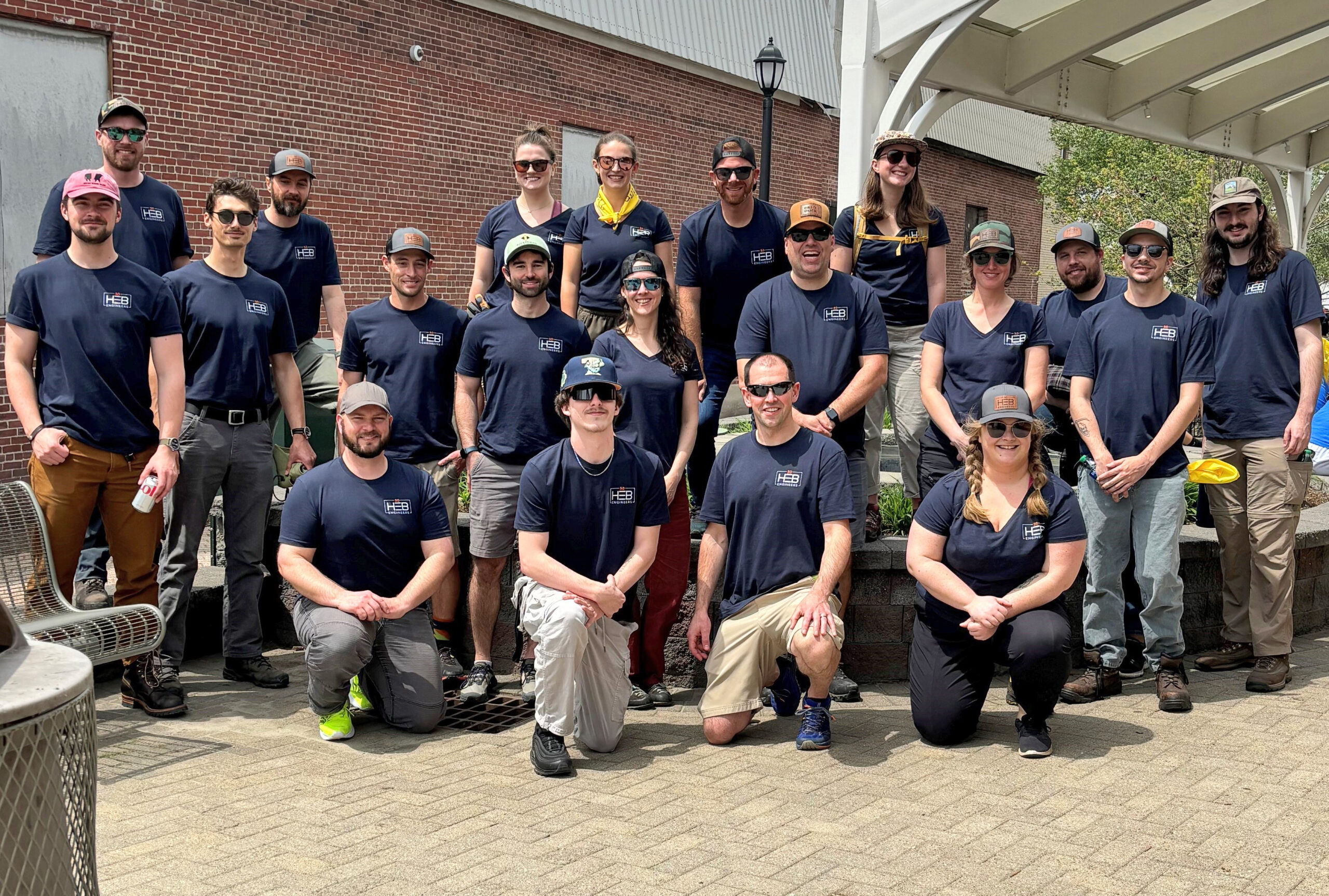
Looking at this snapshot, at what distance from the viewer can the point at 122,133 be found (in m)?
6.62

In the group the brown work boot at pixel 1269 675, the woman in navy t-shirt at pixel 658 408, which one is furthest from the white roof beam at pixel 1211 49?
the woman in navy t-shirt at pixel 658 408

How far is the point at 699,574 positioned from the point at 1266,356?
10.2ft

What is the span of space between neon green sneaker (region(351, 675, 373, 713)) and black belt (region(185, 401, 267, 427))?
4.69 feet

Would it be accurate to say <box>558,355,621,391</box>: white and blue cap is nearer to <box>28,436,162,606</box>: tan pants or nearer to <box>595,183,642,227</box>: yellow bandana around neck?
<box>595,183,642,227</box>: yellow bandana around neck

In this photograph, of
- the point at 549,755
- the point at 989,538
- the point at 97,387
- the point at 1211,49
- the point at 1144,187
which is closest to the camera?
the point at 549,755

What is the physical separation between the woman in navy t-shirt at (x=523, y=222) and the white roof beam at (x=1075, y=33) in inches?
202

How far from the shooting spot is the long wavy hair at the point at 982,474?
559 cm

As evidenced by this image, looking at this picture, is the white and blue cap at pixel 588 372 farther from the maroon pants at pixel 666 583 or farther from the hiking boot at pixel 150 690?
the hiking boot at pixel 150 690

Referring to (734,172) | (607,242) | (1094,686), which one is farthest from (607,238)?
(1094,686)

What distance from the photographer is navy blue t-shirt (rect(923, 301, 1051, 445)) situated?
6.41 meters

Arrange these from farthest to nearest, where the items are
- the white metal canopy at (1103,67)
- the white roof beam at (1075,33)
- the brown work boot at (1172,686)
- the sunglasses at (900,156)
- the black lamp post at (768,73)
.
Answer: the black lamp post at (768,73) → the white roof beam at (1075,33) → the white metal canopy at (1103,67) → the sunglasses at (900,156) → the brown work boot at (1172,686)

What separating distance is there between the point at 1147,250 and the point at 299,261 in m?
4.40

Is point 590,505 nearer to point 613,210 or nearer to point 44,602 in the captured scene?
point 613,210

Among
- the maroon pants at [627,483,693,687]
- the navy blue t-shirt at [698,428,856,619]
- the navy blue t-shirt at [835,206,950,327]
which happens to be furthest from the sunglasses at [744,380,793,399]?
the navy blue t-shirt at [835,206,950,327]
